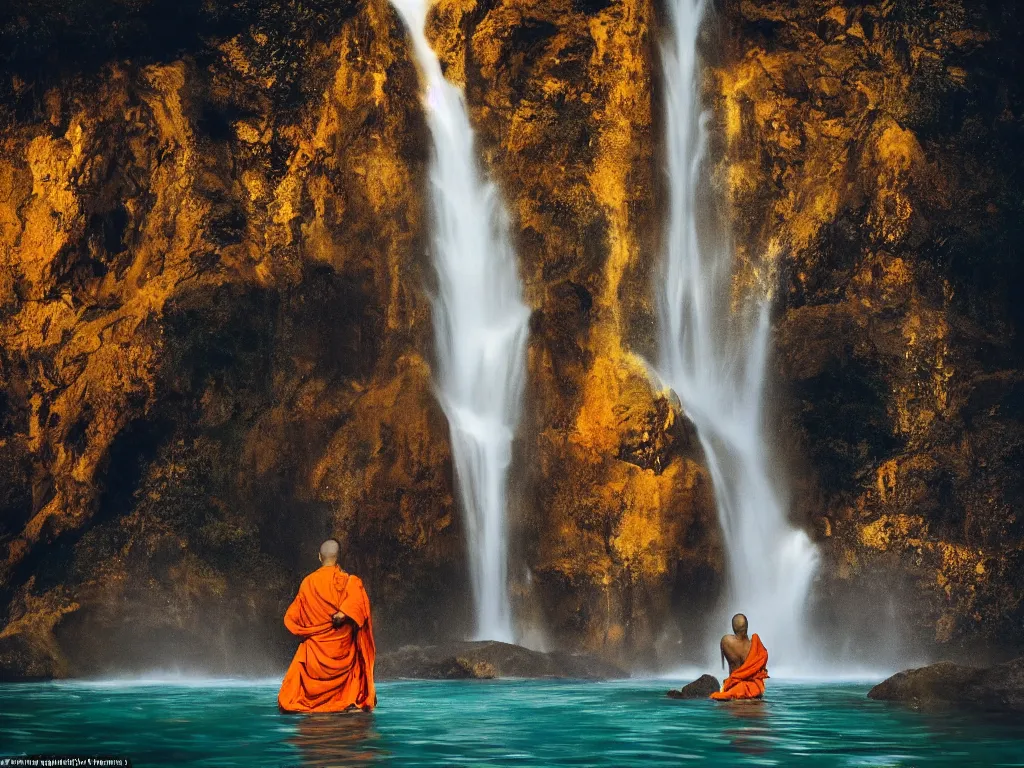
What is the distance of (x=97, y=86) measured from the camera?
1310 inches

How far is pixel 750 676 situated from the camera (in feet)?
56.9

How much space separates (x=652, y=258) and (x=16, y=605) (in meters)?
17.2

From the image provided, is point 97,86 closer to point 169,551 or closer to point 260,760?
point 169,551

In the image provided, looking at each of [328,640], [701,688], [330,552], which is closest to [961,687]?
[701,688]

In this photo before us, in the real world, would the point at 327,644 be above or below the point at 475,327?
below

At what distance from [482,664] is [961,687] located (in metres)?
9.67

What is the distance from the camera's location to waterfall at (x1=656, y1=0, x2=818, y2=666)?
30.1 meters

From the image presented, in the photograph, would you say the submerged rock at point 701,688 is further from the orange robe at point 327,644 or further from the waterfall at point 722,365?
the waterfall at point 722,365

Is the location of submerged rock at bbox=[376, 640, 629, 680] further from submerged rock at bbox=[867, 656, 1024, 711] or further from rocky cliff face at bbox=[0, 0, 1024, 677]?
submerged rock at bbox=[867, 656, 1024, 711]

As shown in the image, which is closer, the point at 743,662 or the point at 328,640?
the point at 328,640

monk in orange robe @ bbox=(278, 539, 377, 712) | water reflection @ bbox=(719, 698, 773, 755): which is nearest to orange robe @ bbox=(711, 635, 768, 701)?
water reflection @ bbox=(719, 698, 773, 755)

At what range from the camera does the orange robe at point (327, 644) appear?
15.4 m

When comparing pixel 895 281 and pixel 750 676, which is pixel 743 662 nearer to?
pixel 750 676

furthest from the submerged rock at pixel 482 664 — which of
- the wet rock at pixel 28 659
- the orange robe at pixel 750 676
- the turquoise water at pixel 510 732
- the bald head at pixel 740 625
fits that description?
the bald head at pixel 740 625
